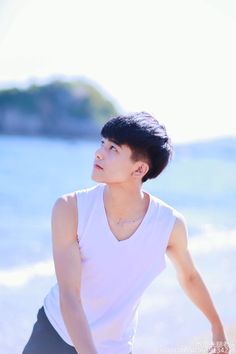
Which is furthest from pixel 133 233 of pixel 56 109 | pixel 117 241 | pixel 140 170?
pixel 56 109

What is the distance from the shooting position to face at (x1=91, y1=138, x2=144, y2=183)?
2.39 m

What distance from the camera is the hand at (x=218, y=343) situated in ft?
8.02

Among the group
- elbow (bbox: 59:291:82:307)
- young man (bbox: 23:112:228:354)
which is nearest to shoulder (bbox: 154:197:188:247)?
young man (bbox: 23:112:228:354)

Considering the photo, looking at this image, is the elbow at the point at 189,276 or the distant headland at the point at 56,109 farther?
the distant headland at the point at 56,109

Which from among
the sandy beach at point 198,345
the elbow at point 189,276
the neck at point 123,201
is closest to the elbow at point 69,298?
the neck at point 123,201

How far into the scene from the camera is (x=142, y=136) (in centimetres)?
243

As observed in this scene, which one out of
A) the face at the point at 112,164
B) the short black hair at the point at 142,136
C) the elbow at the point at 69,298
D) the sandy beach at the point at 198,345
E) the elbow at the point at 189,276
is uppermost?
the short black hair at the point at 142,136

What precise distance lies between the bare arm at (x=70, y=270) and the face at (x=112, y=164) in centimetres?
13

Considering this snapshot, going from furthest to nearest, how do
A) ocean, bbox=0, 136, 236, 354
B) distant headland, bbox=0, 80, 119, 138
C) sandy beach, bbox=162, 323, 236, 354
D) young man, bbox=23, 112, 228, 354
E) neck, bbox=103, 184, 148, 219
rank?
distant headland, bbox=0, 80, 119, 138
ocean, bbox=0, 136, 236, 354
sandy beach, bbox=162, 323, 236, 354
neck, bbox=103, 184, 148, 219
young man, bbox=23, 112, 228, 354

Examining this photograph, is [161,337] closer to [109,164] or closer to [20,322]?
[20,322]

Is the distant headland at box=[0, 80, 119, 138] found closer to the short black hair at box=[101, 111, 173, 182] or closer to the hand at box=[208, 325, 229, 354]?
the short black hair at box=[101, 111, 173, 182]

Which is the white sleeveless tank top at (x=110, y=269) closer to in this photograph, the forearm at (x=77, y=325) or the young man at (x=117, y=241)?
the young man at (x=117, y=241)

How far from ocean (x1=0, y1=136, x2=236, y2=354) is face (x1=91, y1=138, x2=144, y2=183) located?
2.08m

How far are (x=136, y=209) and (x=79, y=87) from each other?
169ft
